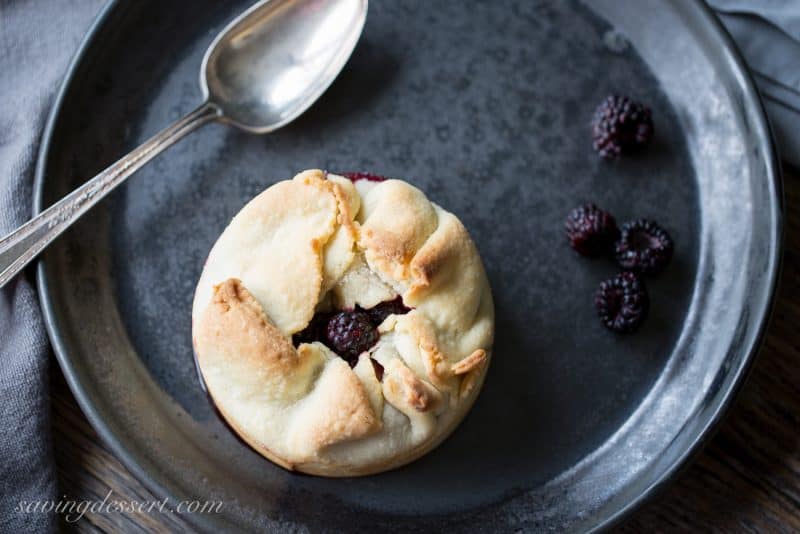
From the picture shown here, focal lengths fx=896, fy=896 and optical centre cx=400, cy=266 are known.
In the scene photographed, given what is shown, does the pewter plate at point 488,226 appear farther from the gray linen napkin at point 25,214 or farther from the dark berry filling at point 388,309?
the dark berry filling at point 388,309

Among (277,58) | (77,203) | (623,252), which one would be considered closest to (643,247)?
(623,252)

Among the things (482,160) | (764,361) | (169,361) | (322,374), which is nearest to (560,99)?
(482,160)

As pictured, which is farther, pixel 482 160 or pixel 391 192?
pixel 482 160

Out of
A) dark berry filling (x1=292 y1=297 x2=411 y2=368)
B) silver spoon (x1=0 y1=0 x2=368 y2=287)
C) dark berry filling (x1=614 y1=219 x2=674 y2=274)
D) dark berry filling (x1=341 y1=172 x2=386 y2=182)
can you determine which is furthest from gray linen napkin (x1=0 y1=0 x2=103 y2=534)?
dark berry filling (x1=614 y1=219 x2=674 y2=274)

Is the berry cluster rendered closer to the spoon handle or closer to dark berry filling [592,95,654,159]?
dark berry filling [592,95,654,159]

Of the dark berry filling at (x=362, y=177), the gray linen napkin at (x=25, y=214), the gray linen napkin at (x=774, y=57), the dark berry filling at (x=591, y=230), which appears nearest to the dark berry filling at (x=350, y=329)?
the dark berry filling at (x=362, y=177)

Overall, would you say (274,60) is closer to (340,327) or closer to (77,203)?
(77,203)

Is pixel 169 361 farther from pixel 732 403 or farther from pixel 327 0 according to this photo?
pixel 732 403
